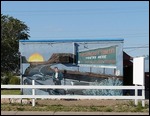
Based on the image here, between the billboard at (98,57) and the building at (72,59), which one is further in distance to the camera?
the building at (72,59)

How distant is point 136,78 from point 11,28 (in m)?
42.4

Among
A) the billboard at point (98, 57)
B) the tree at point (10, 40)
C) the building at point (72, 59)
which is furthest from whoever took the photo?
the tree at point (10, 40)

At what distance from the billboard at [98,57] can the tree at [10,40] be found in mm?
28248

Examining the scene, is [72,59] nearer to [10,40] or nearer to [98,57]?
[98,57]

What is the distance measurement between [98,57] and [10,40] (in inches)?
1225

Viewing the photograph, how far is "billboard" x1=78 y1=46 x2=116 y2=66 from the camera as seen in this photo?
83.3ft

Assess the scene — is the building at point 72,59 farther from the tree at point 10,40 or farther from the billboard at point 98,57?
the tree at point 10,40

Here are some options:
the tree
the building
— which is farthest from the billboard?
the tree

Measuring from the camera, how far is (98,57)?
1017 inches

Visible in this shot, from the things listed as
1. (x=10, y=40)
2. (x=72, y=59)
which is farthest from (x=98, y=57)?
(x=10, y=40)

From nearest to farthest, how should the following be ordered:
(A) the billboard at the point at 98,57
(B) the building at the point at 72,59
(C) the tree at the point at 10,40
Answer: (A) the billboard at the point at 98,57 < (B) the building at the point at 72,59 < (C) the tree at the point at 10,40

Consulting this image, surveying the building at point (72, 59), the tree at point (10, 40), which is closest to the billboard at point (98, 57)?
the building at point (72, 59)

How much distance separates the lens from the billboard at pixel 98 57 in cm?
2538

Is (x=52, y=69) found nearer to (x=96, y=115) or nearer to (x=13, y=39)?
(x=96, y=115)
